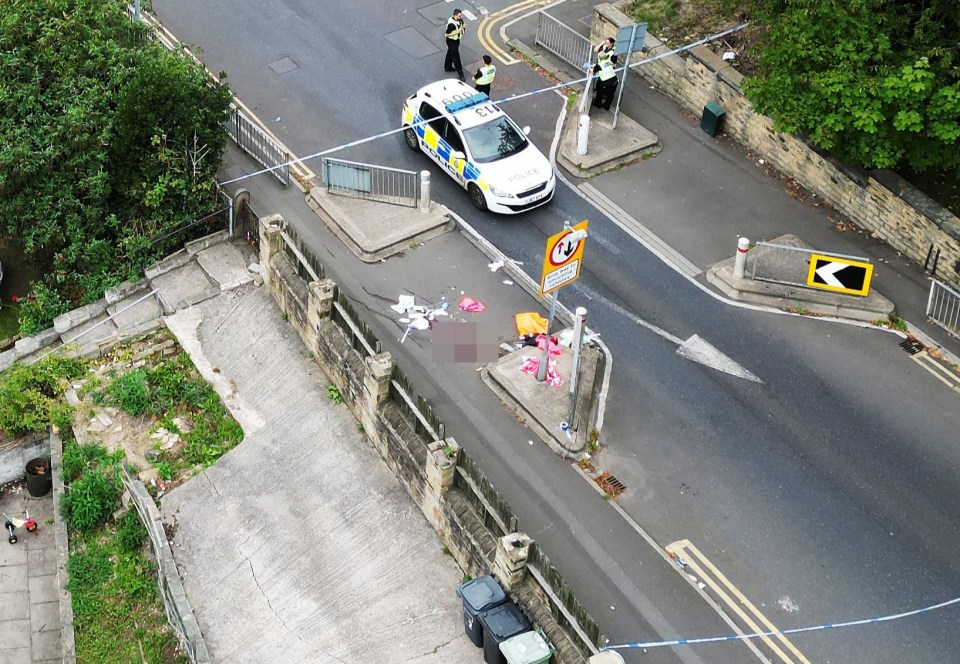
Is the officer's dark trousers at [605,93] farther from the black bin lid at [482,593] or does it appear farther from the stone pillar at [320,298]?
the black bin lid at [482,593]

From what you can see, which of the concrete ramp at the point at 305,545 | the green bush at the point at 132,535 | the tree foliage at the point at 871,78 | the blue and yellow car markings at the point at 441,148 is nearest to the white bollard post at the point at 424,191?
the blue and yellow car markings at the point at 441,148

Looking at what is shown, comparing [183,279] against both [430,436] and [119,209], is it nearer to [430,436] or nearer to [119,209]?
[119,209]

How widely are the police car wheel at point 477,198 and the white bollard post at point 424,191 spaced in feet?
3.39

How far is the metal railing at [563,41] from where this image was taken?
30.5 meters

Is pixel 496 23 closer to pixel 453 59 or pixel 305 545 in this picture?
pixel 453 59

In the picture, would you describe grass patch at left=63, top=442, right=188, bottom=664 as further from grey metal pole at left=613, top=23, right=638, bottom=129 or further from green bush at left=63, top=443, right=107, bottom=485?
grey metal pole at left=613, top=23, right=638, bottom=129

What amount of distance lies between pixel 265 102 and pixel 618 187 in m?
8.87

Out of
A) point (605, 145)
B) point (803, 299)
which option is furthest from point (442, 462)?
point (605, 145)

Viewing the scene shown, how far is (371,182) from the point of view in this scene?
2638 centimetres

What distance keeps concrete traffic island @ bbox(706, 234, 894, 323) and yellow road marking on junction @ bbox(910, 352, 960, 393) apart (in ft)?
3.60

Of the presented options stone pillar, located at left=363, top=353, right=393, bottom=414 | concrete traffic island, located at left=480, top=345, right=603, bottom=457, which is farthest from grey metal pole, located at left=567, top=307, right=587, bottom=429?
stone pillar, located at left=363, top=353, right=393, bottom=414

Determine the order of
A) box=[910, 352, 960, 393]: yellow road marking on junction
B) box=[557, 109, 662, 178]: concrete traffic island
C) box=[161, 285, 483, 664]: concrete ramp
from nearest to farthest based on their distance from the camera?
box=[161, 285, 483, 664]: concrete ramp
box=[910, 352, 960, 393]: yellow road marking on junction
box=[557, 109, 662, 178]: concrete traffic island

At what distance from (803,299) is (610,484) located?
249 inches

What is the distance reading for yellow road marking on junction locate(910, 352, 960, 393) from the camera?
22719mm
